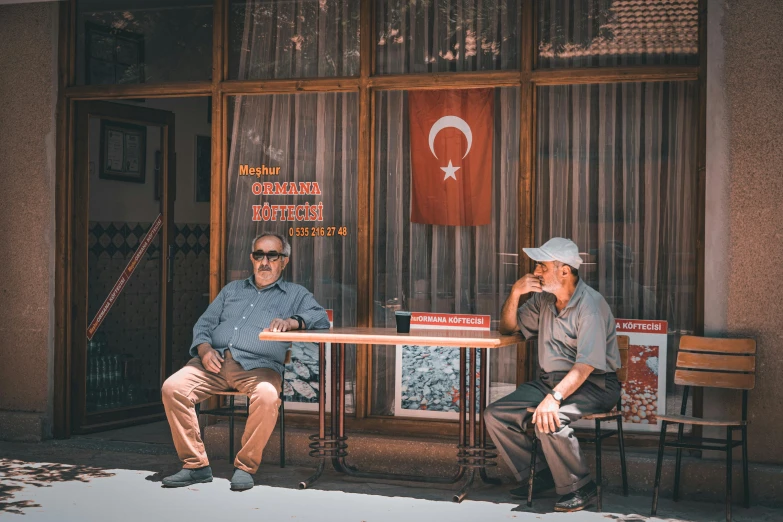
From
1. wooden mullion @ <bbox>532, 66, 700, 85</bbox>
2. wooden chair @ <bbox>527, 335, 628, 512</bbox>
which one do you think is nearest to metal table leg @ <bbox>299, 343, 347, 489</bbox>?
wooden chair @ <bbox>527, 335, 628, 512</bbox>

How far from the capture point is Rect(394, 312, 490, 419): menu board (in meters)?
7.23

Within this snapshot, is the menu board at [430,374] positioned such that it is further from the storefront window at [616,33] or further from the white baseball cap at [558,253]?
the storefront window at [616,33]

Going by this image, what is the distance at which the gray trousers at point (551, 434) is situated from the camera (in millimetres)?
6000

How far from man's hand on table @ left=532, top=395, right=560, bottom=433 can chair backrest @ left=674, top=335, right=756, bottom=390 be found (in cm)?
93

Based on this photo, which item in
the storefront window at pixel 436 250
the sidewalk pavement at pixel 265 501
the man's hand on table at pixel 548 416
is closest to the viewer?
the sidewalk pavement at pixel 265 501

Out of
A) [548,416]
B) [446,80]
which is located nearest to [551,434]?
[548,416]

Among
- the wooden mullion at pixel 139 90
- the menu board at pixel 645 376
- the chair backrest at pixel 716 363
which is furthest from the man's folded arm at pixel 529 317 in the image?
the wooden mullion at pixel 139 90

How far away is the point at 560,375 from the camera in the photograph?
249 inches

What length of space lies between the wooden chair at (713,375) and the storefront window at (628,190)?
0.41 meters

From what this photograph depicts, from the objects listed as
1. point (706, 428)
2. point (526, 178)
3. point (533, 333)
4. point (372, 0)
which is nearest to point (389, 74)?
point (372, 0)

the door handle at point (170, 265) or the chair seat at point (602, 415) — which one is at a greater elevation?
the door handle at point (170, 265)

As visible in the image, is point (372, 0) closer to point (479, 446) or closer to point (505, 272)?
point (505, 272)

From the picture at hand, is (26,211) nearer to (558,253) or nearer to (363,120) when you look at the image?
(363,120)

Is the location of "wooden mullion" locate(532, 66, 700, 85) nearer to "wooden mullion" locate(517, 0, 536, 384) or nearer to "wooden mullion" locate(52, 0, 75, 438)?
"wooden mullion" locate(517, 0, 536, 384)
